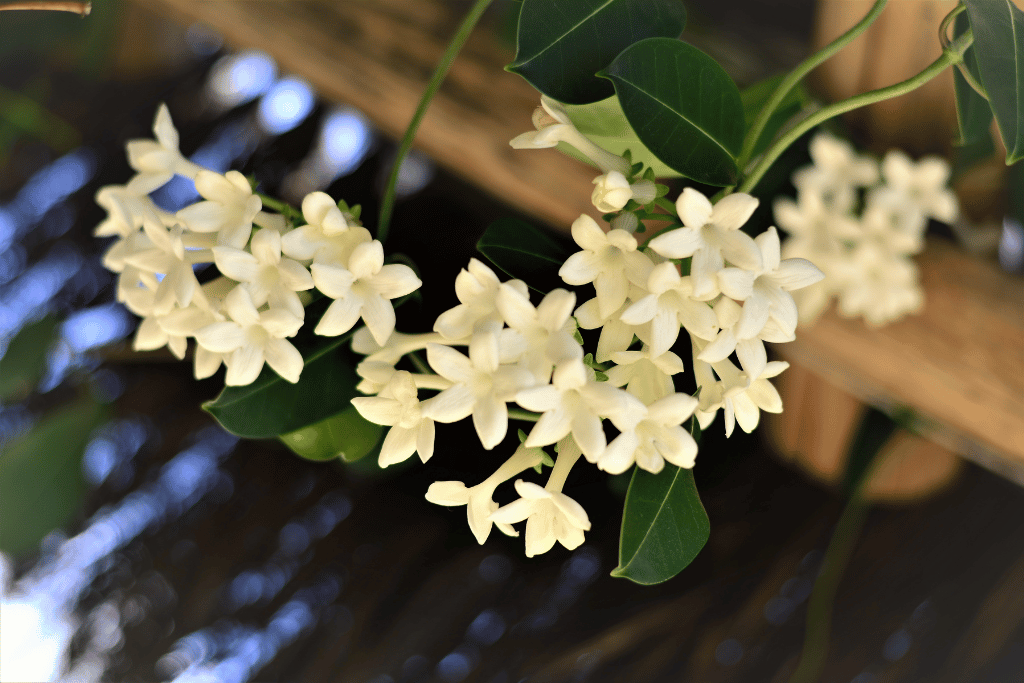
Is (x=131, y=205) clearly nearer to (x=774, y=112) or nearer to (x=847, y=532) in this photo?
(x=774, y=112)

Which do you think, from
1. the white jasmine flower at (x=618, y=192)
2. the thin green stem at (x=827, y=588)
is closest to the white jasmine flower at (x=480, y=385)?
the white jasmine flower at (x=618, y=192)

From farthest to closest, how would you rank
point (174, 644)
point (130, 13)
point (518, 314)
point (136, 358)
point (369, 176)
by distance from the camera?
1. point (130, 13)
2. point (136, 358)
3. point (174, 644)
4. point (369, 176)
5. point (518, 314)

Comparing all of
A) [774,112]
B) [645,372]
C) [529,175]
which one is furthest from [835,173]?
[645,372]

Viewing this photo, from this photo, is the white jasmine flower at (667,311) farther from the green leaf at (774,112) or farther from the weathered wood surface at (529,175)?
the weathered wood surface at (529,175)

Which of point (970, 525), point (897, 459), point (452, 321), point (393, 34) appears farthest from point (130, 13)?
point (970, 525)

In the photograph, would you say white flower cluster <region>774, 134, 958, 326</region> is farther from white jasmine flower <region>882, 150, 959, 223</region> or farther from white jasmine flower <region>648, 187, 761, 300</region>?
white jasmine flower <region>648, 187, 761, 300</region>

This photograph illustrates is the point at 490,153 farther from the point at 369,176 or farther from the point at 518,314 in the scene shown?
the point at 518,314
